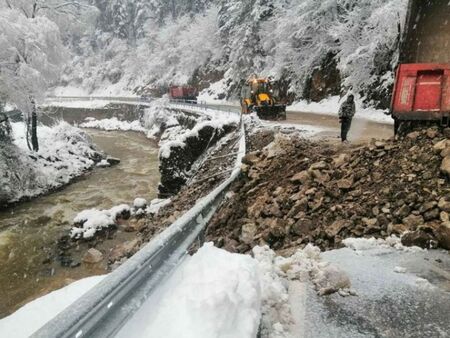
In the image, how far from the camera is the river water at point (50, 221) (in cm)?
1110

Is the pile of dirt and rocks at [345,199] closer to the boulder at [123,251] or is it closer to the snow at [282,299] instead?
the snow at [282,299]

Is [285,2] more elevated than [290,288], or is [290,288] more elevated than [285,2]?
[285,2]

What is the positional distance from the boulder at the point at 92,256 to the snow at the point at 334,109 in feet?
42.7

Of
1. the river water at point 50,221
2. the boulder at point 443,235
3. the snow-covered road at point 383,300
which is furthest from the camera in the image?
the river water at point 50,221

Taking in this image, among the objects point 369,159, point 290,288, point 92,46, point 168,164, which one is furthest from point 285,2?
point 92,46

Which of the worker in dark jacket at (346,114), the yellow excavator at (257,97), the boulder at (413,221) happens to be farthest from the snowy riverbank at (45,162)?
the boulder at (413,221)

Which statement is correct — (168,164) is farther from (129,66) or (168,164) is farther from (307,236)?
(129,66)

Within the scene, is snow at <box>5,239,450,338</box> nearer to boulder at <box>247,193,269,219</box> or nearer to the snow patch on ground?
the snow patch on ground

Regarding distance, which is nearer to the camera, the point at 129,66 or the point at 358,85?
the point at 358,85

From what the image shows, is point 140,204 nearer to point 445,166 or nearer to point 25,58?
point 25,58

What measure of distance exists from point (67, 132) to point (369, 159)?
23.4 m

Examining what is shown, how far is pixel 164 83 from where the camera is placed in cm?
5741

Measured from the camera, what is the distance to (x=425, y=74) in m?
8.82

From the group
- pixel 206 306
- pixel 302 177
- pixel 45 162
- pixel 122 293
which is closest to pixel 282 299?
pixel 206 306
